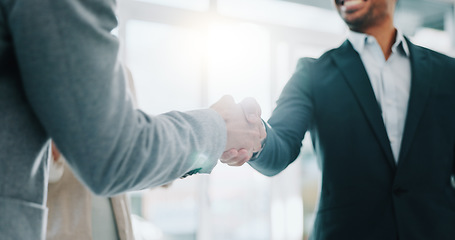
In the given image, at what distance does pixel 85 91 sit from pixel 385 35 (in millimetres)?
1332

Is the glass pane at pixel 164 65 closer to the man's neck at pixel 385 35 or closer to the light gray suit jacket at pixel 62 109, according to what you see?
the man's neck at pixel 385 35

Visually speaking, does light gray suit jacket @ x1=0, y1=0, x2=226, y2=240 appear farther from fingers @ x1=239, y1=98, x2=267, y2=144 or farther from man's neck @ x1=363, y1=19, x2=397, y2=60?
man's neck @ x1=363, y1=19, x2=397, y2=60

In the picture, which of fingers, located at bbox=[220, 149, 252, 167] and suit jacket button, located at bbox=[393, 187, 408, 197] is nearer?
fingers, located at bbox=[220, 149, 252, 167]

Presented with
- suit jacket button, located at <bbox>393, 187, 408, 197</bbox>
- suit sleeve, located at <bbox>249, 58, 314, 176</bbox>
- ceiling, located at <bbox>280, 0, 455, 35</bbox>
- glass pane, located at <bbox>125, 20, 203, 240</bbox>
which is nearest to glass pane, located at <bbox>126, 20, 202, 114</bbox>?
glass pane, located at <bbox>125, 20, 203, 240</bbox>

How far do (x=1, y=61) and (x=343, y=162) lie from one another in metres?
1.07

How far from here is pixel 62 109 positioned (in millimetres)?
541

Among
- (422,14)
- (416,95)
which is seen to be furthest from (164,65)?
(422,14)

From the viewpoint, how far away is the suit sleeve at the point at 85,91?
0.53m

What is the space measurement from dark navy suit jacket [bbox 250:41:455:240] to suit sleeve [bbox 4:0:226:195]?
2.20 feet

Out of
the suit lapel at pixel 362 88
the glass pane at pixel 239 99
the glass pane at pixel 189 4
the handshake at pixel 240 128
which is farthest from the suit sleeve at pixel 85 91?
the glass pane at pixel 189 4

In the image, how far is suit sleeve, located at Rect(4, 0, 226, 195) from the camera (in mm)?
526

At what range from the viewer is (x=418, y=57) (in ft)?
4.81

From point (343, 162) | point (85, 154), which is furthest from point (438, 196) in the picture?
point (85, 154)

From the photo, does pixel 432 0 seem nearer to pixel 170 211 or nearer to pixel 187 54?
pixel 187 54
